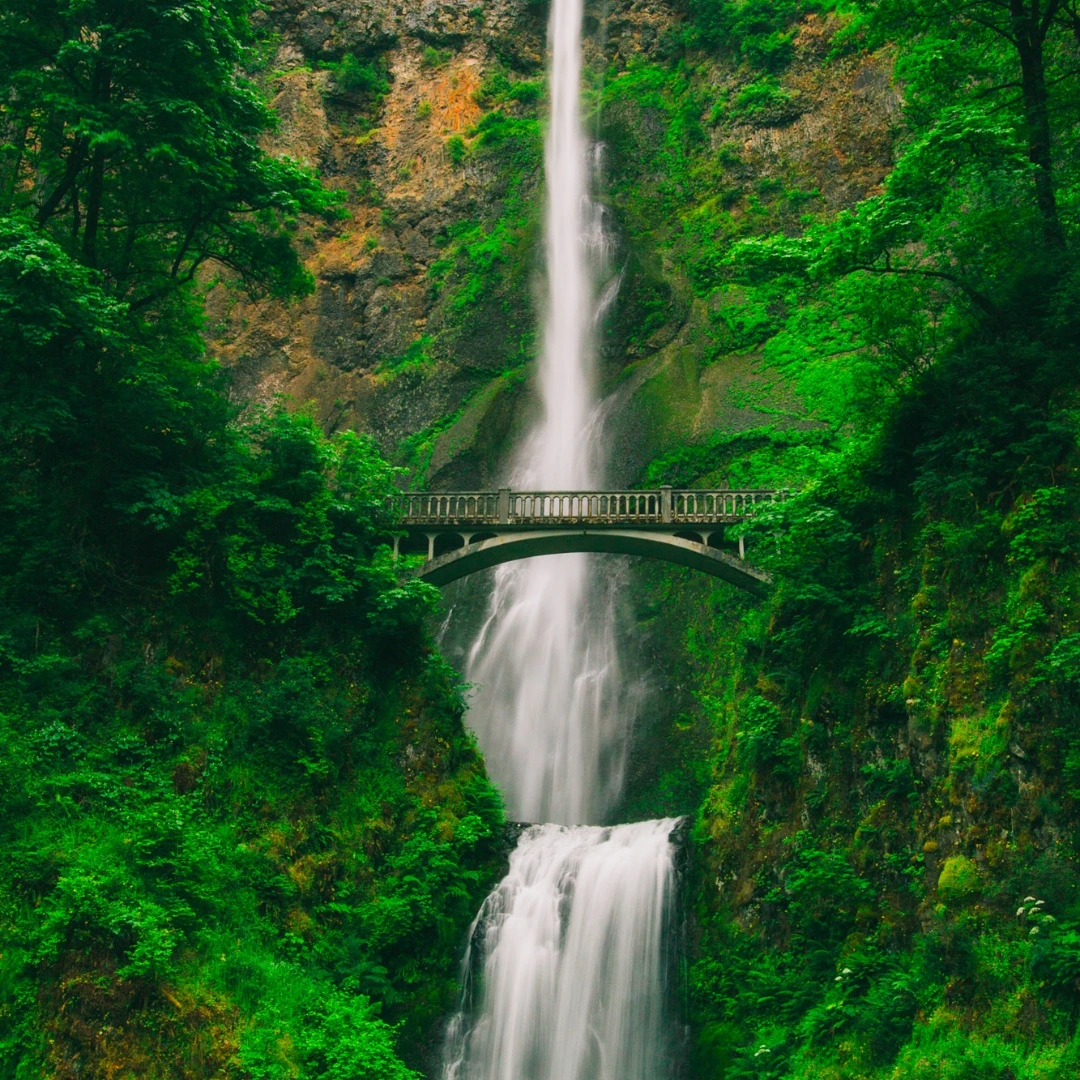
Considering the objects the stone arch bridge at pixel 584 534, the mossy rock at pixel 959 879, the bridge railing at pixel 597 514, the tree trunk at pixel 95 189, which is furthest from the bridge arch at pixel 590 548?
the mossy rock at pixel 959 879

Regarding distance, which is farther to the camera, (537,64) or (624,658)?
(537,64)

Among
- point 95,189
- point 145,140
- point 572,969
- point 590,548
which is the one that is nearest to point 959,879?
point 572,969

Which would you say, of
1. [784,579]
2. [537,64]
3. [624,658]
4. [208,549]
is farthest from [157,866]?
[537,64]

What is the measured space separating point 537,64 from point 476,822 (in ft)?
117

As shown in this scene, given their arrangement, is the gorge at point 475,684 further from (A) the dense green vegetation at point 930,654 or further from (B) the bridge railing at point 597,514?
(B) the bridge railing at point 597,514

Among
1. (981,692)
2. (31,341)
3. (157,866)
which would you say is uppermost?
(31,341)

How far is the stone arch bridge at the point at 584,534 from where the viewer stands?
24.0 metres

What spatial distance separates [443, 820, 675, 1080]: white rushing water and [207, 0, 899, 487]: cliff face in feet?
46.7

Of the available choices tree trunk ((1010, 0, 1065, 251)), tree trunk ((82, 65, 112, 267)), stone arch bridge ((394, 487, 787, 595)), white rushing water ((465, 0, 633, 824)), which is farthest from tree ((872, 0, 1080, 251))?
white rushing water ((465, 0, 633, 824))

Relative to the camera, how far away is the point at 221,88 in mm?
18781

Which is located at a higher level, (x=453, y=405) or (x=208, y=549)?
(x=453, y=405)

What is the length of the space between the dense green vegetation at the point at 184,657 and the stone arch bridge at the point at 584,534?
2891 mm

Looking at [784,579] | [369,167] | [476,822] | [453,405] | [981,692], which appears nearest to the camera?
[981,692]

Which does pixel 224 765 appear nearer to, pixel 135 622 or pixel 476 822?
pixel 135 622
